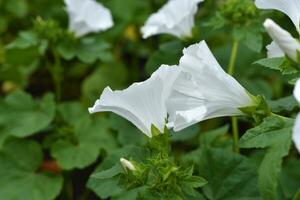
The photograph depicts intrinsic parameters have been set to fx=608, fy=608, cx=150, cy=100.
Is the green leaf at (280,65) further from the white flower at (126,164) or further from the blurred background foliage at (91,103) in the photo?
the white flower at (126,164)

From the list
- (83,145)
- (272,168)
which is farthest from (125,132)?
(272,168)

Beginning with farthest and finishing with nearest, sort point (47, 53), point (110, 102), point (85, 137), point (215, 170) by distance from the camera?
point (47, 53), point (85, 137), point (215, 170), point (110, 102)

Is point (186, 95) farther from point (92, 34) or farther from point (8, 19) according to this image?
point (8, 19)

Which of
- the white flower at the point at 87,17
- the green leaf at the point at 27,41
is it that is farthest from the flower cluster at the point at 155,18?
the green leaf at the point at 27,41

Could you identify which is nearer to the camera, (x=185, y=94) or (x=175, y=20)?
(x=185, y=94)

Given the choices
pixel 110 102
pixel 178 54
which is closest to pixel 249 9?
pixel 178 54

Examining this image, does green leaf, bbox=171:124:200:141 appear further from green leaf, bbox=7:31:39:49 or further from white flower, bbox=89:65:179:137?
white flower, bbox=89:65:179:137

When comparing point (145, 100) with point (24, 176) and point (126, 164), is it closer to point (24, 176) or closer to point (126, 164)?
point (126, 164)
